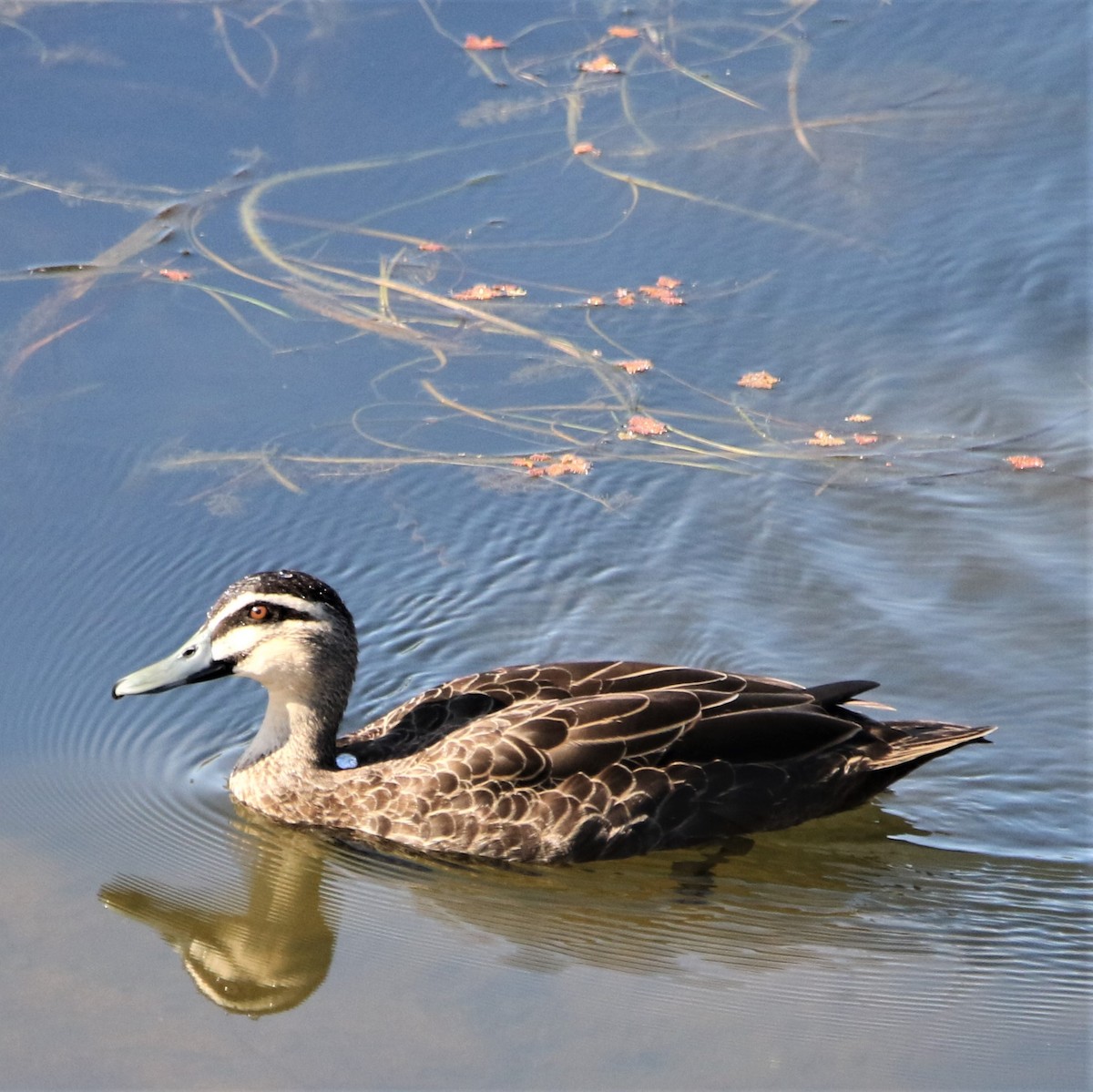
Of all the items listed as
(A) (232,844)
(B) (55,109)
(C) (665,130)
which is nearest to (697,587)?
(A) (232,844)

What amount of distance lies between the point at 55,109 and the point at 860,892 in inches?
373

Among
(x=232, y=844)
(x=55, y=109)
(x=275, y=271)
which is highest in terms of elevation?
(x=55, y=109)

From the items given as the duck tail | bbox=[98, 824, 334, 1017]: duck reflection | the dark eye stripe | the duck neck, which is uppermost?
the dark eye stripe

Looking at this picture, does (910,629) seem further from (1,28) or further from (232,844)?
(1,28)

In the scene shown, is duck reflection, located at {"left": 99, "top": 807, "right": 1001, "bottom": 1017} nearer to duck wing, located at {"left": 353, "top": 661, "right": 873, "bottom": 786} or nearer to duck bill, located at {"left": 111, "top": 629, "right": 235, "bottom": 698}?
duck wing, located at {"left": 353, "top": 661, "right": 873, "bottom": 786}

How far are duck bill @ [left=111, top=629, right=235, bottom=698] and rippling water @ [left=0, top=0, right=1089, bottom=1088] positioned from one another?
65 cm

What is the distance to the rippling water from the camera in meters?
7.41

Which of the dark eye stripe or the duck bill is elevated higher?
the dark eye stripe

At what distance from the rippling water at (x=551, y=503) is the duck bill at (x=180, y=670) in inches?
25.8

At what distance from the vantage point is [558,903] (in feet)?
26.3

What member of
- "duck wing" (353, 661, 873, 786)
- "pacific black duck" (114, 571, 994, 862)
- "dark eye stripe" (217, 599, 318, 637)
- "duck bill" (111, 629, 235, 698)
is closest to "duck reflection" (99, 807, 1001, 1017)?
"pacific black duck" (114, 571, 994, 862)

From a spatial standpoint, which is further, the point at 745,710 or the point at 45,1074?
the point at 745,710

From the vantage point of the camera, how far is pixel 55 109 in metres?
14.0

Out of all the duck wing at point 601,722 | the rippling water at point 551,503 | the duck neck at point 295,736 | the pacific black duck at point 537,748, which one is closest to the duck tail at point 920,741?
the pacific black duck at point 537,748
